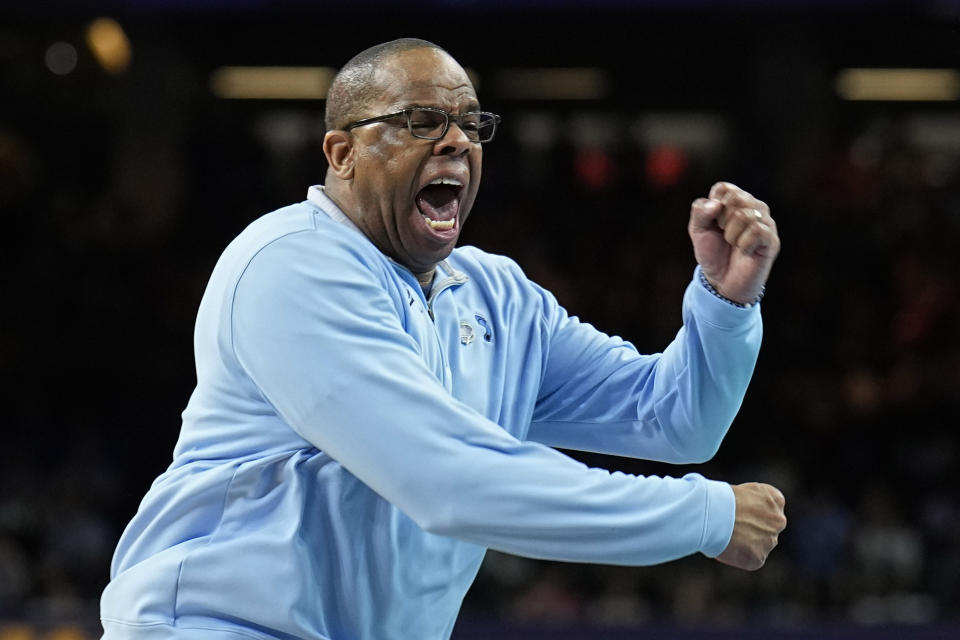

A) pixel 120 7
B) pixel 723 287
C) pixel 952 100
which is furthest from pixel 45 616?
pixel 952 100

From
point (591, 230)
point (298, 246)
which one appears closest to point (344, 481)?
point (298, 246)

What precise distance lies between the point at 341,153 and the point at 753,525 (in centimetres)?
116

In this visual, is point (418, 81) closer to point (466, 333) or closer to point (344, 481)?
point (466, 333)

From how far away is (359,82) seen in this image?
2953mm

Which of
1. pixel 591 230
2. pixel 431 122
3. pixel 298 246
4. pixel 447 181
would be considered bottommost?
pixel 591 230

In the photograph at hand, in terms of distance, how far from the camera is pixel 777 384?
9414 mm

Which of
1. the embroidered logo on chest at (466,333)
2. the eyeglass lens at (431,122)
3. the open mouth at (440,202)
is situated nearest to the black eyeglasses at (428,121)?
the eyeglass lens at (431,122)

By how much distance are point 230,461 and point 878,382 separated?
7.22 meters

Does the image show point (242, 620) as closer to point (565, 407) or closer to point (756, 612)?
point (565, 407)

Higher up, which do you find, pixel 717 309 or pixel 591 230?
pixel 717 309

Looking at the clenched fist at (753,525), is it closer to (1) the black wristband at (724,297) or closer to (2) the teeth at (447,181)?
(1) the black wristband at (724,297)

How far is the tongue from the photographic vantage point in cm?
296

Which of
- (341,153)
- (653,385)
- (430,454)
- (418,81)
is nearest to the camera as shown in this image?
(430,454)

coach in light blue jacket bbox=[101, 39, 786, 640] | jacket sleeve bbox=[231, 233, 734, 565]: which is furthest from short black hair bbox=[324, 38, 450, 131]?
jacket sleeve bbox=[231, 233, 734, 565]
